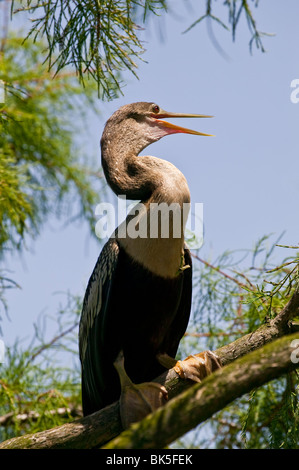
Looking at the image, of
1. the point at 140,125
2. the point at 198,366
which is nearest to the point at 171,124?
the point at 140,125

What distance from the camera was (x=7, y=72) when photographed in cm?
546

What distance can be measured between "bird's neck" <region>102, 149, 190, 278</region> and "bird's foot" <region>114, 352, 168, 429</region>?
538 mm

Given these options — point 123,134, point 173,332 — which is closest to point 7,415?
point 173,332

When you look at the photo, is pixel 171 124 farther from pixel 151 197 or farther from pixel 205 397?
pixel 205 397

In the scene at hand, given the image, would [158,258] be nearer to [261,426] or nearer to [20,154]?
[261,426]

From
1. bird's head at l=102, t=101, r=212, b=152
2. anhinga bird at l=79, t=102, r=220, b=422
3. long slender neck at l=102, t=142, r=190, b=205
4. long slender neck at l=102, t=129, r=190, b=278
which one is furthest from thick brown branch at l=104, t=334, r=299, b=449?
bird's head at l=102, t=101, r=212, b=152

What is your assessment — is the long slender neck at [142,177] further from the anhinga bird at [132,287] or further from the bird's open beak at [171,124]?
the bird's open beak at [171,124]

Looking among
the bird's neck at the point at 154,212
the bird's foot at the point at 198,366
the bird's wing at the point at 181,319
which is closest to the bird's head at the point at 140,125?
A: the bird's neck at the point at 154,212

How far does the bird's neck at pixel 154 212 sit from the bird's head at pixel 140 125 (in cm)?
22

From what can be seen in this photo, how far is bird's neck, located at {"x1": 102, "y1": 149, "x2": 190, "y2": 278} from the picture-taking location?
308 cm

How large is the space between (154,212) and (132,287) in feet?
1.28

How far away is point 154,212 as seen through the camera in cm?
308

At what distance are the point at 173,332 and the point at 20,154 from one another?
9.53 feet
